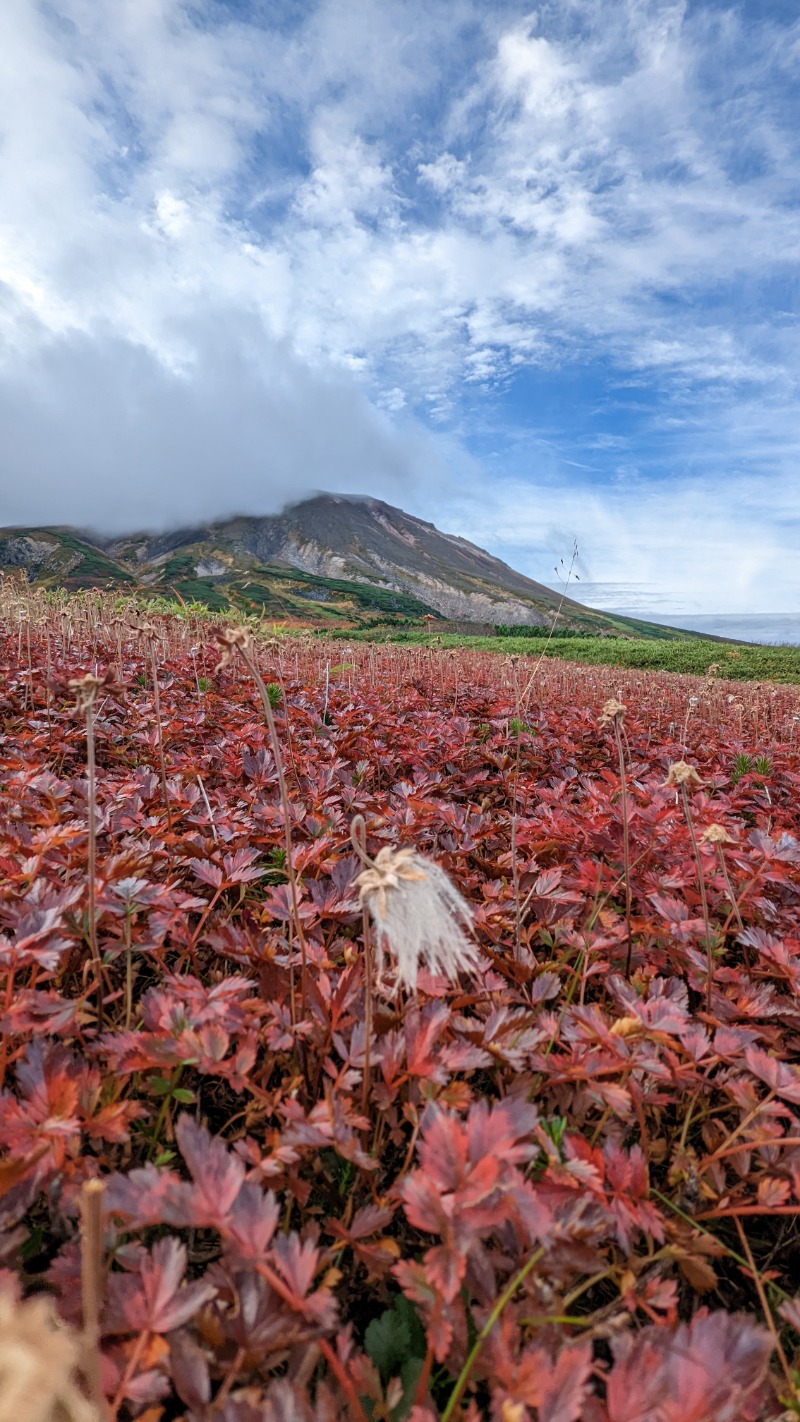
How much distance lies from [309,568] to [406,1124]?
155 metres

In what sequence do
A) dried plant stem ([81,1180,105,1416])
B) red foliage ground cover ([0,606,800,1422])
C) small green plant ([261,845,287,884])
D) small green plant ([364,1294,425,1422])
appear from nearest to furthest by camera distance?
dried plant stem ([81,1180,105,1416]) → red foliage ground cover ([0,606,800,1422]) → small green plant ([364,1294,425,1422]) → small green plant ([261,845,287,884])

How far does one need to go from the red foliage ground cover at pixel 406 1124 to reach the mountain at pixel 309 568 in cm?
5731

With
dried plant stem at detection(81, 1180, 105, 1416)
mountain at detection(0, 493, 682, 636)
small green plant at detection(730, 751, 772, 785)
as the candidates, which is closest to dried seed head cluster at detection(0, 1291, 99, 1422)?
dried plant stem at detection(81, 1180, 105, 1416)

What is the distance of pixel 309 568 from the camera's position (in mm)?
151125

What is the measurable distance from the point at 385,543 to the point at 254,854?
552 ft

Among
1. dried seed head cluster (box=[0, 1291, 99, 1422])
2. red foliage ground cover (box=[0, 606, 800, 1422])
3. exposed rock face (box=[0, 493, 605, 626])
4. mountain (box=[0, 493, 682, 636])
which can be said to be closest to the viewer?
dried seed head cluster (box=[0, 1291, 99, 1422])

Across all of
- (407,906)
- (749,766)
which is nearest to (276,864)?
(407,906)

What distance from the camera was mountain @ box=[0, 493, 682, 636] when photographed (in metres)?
88.3

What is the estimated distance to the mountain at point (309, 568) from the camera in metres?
88.3

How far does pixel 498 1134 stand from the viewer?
1.09 m

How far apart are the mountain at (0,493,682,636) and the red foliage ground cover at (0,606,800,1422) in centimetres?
5731

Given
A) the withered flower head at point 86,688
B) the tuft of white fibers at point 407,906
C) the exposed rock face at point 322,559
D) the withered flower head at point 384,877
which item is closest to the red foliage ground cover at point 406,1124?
the withered flower head at point 86,688

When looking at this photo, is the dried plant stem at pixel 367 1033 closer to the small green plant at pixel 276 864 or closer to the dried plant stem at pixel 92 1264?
the dried plant stem at pixel 92 1264

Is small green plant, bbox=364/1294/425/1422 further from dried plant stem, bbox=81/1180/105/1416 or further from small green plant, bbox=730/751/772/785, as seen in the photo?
small green plant, bbox=730/751/772/785
